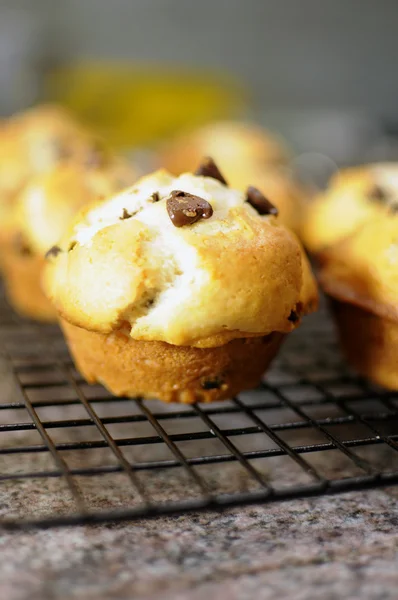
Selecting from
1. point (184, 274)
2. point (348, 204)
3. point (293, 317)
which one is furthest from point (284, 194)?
point (184, 274)

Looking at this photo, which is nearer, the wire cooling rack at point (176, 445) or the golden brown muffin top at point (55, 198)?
the wire cooling rack at point (176, 445)

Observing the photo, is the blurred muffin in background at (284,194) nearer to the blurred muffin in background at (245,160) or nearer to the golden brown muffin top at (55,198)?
the blurred muffin in background at (245,160)

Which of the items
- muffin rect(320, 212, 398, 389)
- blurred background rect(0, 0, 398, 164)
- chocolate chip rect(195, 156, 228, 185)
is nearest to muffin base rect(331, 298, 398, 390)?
muffin rect(320, 212, 398, 389)

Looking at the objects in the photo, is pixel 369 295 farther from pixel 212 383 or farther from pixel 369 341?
pixel 212 383

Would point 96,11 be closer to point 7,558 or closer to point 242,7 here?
point 242,7

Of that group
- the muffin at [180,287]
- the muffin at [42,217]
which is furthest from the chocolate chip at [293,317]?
the muffin at [42,217]

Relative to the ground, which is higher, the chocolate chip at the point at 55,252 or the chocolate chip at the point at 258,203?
the chocolate chip at the point at 258,203
